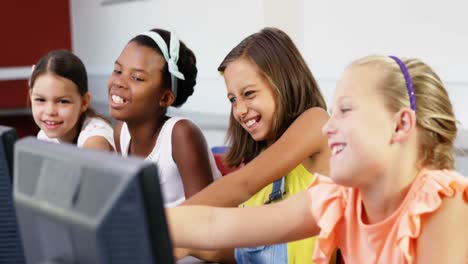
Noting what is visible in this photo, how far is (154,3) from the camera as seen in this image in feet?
13.2

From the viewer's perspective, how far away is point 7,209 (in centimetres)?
117

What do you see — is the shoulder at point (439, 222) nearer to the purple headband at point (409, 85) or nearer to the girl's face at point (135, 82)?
the purple headband at point (409, 85)

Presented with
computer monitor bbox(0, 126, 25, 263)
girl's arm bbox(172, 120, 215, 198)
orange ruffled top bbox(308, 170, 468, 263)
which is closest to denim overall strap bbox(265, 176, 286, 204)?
girl's arm bbox(172, 120, 215, 198)

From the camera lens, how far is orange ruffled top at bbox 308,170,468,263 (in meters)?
1.35

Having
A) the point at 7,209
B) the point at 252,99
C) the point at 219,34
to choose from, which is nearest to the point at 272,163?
the point at 252,99

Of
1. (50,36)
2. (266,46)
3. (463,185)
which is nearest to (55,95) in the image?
(266,46)

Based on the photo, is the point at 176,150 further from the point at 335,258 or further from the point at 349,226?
the point at 349,226

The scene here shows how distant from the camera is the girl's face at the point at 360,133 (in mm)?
1338

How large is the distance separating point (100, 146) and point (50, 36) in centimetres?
252

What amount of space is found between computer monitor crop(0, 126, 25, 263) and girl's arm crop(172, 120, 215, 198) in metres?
1.01

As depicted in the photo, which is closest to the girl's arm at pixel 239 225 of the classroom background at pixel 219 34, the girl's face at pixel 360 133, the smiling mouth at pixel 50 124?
the girl's face at pixel 360 133

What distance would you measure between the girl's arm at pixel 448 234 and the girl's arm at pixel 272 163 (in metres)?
0.58

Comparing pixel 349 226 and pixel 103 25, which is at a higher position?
pixel 349 226

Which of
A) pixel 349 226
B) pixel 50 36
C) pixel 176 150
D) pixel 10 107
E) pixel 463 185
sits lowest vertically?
pixel 10 107
